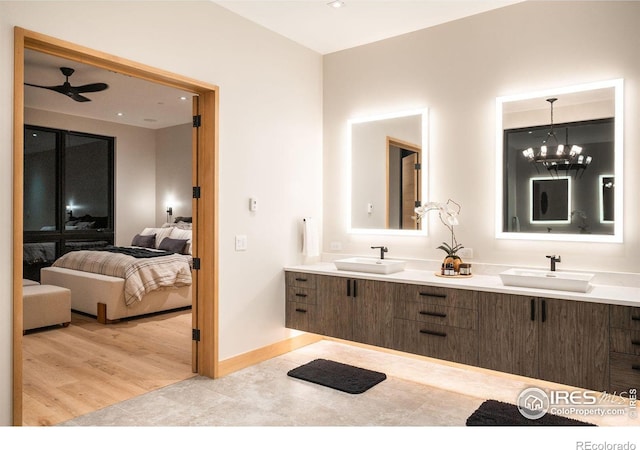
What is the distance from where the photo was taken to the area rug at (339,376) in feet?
10.6

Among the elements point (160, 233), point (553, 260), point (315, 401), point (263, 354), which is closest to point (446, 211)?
point (553, 260)

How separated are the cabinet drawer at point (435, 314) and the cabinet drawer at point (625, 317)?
785mm

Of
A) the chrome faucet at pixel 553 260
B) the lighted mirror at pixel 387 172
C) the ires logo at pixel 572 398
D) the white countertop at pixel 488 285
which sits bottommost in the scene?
the ires logo at pixel 572 398

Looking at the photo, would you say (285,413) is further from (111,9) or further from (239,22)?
(239,22)

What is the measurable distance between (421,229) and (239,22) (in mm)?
2300

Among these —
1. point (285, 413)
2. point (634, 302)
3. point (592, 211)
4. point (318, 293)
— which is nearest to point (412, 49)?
point (592, 211)

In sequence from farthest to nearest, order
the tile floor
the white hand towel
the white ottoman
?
the white ottoman < the white hand towel < the tile floor

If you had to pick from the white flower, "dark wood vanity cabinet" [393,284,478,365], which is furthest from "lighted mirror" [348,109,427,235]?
"dark wood vanity cabinet" [393,284,478,365]

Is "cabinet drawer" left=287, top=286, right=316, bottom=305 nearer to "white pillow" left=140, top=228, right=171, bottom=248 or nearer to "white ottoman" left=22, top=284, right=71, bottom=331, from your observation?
"white ottoman" left=22, top=284, right=71, bottom=331

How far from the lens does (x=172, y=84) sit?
127 inches

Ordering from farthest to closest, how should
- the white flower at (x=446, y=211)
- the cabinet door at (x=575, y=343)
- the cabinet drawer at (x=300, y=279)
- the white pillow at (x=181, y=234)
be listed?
the white pillow at (x=181, y=234), the cabinet drawer at (x=300, y=279), the white flower at (x=446, y=211), the cabinet door at (x=575, y=343)

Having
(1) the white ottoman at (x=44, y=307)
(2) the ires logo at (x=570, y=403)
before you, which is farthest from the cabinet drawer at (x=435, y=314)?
(1) the white ottoman at (x=44, y=307)

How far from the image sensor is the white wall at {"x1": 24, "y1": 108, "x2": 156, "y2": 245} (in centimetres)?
839

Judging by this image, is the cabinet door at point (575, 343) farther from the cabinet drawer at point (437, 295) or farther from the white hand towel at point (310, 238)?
the white hand towel at point (310, 238)
